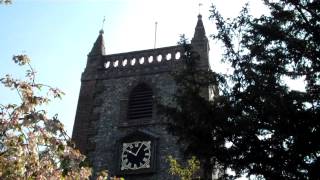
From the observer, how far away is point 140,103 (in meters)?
25.9

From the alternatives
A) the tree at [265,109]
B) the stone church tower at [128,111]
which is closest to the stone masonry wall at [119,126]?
the stone church tower at [128,111]

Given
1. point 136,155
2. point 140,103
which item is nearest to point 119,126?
point 140,103

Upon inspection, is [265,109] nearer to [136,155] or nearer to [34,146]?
[34,146]

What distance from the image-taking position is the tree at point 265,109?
11.0m

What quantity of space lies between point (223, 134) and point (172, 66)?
1535 centimetres

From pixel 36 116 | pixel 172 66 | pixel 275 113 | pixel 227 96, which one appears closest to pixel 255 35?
pixel 227 96

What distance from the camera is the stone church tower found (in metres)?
23.2

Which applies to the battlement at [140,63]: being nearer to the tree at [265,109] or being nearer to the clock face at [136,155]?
the clock face at [136,155]

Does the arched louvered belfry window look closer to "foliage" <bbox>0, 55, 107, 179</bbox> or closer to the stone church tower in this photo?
the stone church tower

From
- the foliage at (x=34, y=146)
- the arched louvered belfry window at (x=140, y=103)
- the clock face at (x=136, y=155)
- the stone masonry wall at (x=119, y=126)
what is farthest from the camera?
the arched louvered belfry window at (x=140, y=103)

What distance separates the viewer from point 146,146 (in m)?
23.5

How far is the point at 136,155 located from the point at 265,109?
12831 millimetres

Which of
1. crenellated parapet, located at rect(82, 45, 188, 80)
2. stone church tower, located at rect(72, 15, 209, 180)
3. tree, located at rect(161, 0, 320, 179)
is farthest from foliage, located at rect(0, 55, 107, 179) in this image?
crenellated parapet, located at rect(82, 45, 188, 80)

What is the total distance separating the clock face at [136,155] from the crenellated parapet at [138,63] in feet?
14.9
